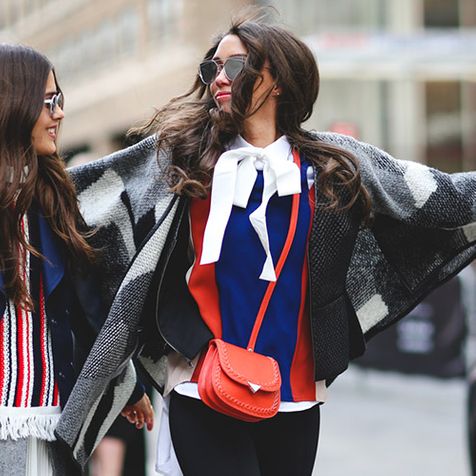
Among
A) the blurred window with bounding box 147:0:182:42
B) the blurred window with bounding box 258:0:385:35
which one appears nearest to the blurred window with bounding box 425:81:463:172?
the blurred window with bounding box 258:0:385:35

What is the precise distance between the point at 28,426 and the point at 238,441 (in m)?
0.62

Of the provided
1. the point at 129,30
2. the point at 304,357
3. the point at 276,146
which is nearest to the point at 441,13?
the point at 129,30

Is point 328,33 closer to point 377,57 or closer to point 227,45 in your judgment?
point 377,57

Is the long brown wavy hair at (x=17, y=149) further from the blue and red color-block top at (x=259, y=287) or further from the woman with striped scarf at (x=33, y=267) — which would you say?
the blue and red color-block top at (x=259, y=287)

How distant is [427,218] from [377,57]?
21634 millimetres

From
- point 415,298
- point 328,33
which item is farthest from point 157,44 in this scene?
point 415,298

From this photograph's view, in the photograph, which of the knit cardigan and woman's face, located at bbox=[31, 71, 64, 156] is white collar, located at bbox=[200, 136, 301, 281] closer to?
the knit cardigan

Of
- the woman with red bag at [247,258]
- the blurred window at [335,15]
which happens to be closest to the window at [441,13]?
the blurred window at [335,15]

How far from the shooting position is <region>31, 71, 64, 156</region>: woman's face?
362cm

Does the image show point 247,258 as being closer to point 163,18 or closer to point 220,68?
point 220,68

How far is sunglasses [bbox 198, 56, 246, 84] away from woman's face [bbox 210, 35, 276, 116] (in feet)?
0.05

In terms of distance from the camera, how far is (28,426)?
3525 mm

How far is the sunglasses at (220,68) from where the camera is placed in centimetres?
360

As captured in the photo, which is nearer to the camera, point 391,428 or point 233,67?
point 233,67
